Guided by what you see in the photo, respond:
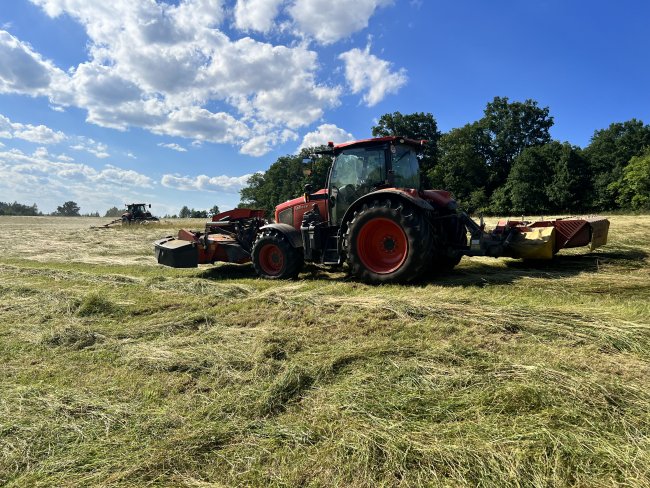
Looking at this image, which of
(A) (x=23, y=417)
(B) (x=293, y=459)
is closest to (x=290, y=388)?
(B) (x=293, y=459)

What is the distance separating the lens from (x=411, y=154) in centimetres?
754

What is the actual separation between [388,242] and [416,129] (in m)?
46.2

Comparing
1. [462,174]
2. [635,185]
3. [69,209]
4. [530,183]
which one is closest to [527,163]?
[530,183]

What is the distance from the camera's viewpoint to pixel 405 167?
286 inches

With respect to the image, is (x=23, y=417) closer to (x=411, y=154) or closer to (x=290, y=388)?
(x=290, y=388)

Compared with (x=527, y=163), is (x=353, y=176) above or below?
below

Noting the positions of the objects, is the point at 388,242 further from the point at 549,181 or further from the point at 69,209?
the point at 69,209

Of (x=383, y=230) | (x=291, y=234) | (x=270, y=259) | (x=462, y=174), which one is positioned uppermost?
(x=462, y=174)

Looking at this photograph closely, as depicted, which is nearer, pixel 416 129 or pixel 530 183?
pixel 530 183

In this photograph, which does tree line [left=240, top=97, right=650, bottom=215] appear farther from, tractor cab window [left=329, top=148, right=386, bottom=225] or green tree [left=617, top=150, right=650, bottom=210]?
tractor cab window [left=329, top=148, right=386, bottom=225]

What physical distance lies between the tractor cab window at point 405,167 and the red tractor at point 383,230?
0.02 metres

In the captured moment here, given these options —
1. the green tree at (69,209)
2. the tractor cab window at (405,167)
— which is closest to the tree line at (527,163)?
the tractor cab window at (405,167)

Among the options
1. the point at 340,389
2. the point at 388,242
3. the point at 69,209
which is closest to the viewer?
the point at 340,389

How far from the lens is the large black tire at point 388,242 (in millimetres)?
6014
